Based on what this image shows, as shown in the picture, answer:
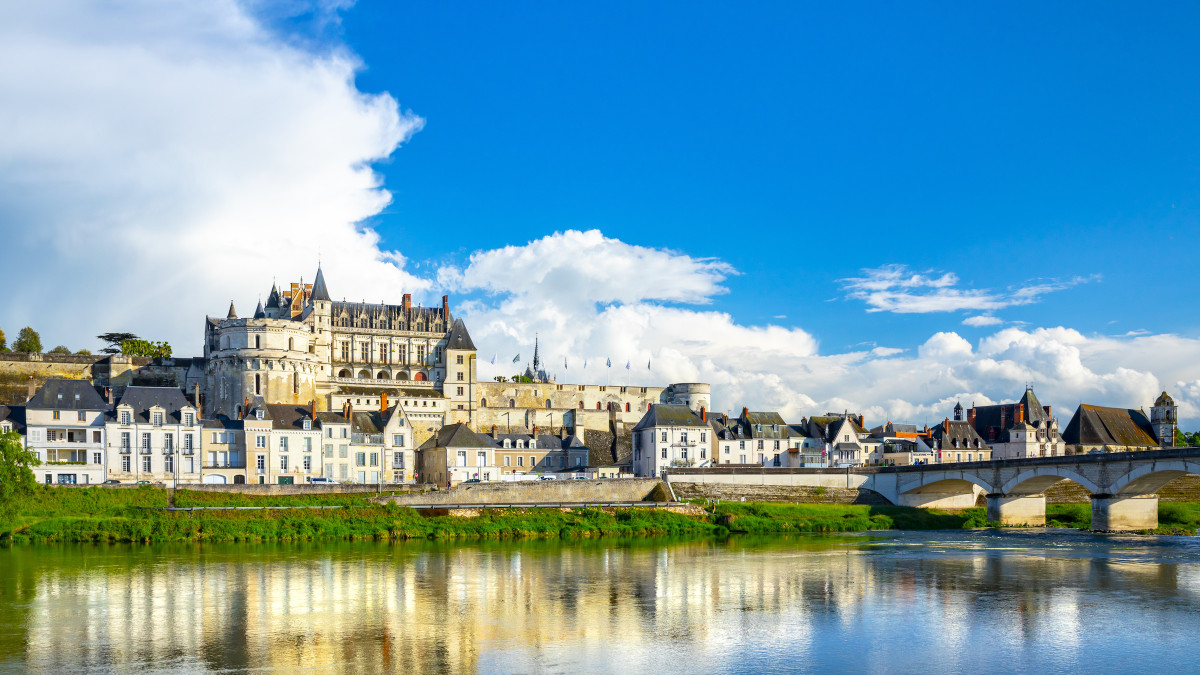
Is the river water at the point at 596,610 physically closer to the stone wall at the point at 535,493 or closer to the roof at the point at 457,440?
the stone wall at the point at 535,493

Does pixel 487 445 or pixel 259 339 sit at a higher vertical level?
pixel 259 339

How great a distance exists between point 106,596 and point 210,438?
27378 mm

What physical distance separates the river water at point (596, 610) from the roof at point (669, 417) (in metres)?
23.1

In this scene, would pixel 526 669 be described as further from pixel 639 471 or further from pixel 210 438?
pixel 639 471

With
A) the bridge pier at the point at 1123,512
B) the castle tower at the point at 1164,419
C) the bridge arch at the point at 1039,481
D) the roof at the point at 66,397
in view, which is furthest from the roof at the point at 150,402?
the castle tower at the point at 1164,419

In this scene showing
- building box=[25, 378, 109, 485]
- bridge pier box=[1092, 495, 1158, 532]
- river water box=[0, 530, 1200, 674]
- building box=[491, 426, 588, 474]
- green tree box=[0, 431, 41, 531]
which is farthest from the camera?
building box=[491, 426, 588, 474]

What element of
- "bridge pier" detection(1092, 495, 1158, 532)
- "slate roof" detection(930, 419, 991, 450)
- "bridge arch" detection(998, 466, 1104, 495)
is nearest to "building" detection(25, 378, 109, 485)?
"bridge arch" detection(998, 466, 1104, 495)

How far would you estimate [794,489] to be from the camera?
2130 inches

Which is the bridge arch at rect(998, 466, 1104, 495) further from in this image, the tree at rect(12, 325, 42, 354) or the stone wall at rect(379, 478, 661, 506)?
the tree at rect(12, 325, 42, 354)

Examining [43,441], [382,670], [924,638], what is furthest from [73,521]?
[924,638]

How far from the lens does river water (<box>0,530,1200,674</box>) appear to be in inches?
711

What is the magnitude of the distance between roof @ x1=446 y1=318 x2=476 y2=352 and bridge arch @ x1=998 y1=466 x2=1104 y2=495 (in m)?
43.0

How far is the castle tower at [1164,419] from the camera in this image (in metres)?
70.2

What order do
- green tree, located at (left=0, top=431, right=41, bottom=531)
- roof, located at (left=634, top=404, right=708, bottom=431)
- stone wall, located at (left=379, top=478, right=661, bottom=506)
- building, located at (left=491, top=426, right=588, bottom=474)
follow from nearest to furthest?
1. green tree, located at (left=0, top=431, right=41, bottom=531)
2. stone wall, located at (left=379, top=478, right=661, bottom=506)
3. roof, located at (left=634, top=404, right=708, bottom=431)
4. building, located at (left=491, top=426, right=588, bottom=474)
